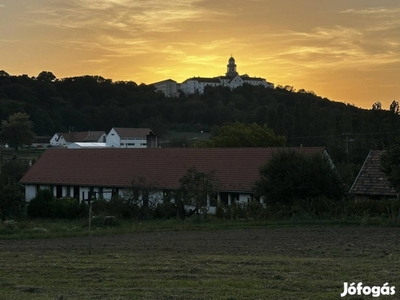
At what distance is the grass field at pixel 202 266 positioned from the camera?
1054 centimetres

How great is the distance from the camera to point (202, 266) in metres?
13.6

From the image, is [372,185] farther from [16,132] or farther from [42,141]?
[42,141]

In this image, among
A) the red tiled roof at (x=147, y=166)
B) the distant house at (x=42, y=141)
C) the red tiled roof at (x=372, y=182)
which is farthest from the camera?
the distant house at (x=42, y=141)

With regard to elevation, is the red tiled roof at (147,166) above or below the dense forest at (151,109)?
below

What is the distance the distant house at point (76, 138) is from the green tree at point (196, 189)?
73.8 m

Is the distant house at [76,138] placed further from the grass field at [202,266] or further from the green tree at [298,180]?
the grass field at [202,266]

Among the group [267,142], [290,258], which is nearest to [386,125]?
[267,142]

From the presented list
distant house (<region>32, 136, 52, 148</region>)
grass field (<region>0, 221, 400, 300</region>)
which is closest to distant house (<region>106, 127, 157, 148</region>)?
distant house (<region>32, 136, 52, 148</region>)

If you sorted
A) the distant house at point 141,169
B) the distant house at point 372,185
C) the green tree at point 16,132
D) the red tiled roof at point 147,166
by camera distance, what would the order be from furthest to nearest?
the green tree at point 16,132, the red tiled roof at point 147,166, the distant house at point 141,169, the distant house at point 372,185

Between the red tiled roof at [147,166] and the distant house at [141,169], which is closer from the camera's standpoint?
the distant house at [141,169]

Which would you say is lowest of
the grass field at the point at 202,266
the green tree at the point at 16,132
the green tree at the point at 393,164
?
the grass field at the point at 202,266

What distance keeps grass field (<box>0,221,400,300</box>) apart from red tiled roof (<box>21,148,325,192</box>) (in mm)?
17099

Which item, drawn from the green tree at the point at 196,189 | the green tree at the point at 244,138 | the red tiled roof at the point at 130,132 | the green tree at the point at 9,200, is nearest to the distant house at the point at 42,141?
the red tiled roof at the point at 130,132

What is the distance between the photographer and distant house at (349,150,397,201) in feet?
111
